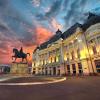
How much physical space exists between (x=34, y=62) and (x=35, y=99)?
5256cm

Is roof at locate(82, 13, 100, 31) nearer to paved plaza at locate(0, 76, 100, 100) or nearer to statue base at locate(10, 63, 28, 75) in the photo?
paved plaza at locate(0, 76, 100, 100)

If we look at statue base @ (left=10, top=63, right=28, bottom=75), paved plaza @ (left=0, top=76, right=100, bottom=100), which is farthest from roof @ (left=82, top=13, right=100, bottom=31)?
statue base @ (left=10, top=63, right=28, bottom=75)

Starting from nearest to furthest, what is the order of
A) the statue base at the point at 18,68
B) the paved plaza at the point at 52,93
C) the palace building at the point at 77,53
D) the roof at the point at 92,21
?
the paved plaza at the point at 52,93, the palace building at the point at 77,53, the roof at the point at 92,21, the statue base at the point at 18,68

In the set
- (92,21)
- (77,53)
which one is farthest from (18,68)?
(92,21)

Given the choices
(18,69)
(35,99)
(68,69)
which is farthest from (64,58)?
(35,99)

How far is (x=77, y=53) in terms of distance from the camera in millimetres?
32844

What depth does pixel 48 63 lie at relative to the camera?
45.7 m

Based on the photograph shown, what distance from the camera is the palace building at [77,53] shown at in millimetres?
27234

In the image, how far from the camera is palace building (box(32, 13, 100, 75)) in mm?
27234

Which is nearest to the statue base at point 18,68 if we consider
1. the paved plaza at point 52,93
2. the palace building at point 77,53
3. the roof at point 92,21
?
the palace building at point 77,53

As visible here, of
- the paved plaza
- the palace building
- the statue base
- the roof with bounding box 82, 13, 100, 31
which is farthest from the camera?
the statue base

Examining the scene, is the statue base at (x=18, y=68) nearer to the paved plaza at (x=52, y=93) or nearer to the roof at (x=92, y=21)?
the roof at (x=92, y=21)

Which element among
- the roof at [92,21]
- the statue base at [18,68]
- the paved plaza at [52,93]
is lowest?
the paved plaza at [52,93]

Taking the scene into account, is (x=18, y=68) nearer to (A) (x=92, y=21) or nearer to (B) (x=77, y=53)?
(B) (x=77, y=53)
